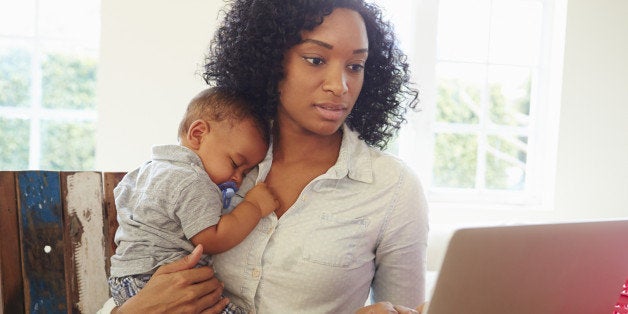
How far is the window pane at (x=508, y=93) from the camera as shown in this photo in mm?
3998

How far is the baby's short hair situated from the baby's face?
2 centimetres

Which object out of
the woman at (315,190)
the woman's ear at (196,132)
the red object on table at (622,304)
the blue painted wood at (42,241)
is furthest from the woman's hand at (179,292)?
the red object on table at (622,304)

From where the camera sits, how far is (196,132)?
5.02ft

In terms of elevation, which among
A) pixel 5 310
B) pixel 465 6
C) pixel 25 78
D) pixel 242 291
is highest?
pixel 465 6

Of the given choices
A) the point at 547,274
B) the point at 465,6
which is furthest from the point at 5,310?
the point at 465,6

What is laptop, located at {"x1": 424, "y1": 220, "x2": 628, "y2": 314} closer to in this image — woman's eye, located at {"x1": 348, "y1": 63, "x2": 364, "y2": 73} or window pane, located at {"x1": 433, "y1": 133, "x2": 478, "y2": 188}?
woman's eye, located at {"x1": 348, "y1": 63, "x2": 364, "y2": 73}

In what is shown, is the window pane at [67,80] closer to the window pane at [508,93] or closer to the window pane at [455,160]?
the window pane at [455,160]

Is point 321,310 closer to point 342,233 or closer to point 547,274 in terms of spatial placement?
point 342,233

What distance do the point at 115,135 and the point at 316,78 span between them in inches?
84.6

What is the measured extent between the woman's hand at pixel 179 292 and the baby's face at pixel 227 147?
20 centimetres

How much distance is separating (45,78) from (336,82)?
2.77 metres

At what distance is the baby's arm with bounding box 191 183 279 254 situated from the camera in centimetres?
140

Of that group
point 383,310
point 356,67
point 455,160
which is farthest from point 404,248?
point 455,160

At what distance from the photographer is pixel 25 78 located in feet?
12.0
